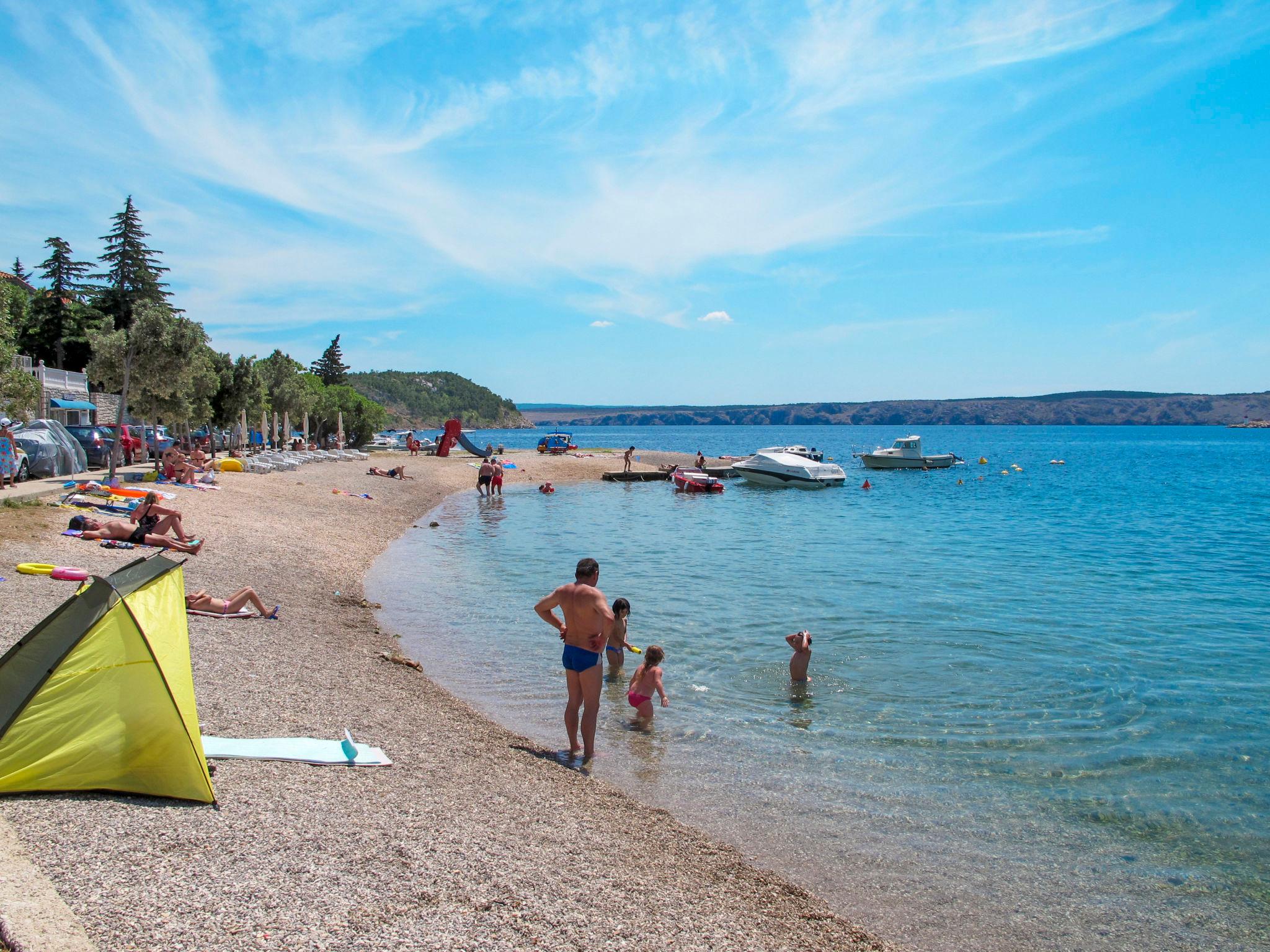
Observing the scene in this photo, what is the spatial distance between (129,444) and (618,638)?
27.0m

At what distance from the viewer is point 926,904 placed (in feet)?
18.4

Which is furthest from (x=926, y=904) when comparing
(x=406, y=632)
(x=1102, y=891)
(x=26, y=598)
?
(x=26, y=598)

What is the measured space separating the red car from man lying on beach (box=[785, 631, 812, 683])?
27.3 metres

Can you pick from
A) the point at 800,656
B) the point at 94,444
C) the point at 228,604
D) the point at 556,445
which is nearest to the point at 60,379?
the point at 94,444

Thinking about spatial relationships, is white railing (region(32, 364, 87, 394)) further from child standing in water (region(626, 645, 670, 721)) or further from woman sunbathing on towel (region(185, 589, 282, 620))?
child standing in water (region(626, 645, 670, 721))

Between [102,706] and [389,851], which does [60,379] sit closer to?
[102,706]

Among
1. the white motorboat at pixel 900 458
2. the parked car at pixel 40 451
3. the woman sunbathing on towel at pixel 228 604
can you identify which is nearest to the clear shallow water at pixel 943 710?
the woman sunbathing on towel at pixel 228 604

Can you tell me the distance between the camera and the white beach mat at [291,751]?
6.16 meters

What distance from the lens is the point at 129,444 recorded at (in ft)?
99.8

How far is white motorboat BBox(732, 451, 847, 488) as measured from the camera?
46.3 m

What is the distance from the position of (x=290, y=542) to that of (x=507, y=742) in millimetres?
12616

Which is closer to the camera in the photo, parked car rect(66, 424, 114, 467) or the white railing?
parked car rect(66, 424, 114, 467)

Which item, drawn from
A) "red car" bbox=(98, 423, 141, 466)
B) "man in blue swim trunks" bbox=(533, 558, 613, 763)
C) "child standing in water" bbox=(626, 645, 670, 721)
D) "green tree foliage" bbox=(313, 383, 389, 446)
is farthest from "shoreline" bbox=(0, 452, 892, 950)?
"green tree foliage" bbox=(313, 383, 389, 446)

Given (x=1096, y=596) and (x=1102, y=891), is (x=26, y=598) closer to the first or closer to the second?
(x=1102, y=891)
